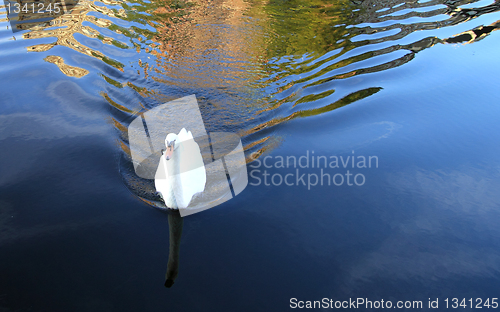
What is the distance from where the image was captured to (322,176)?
4754mm

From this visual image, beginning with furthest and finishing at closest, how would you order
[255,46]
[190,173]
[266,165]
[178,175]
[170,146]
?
[255,46]
[266,165]
[190,173]
[170,146]
[178,175]

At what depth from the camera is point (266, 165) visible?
4.87 meters

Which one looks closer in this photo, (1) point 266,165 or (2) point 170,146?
(2) point 170,146

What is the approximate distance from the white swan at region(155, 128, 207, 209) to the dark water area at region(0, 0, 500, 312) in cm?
23

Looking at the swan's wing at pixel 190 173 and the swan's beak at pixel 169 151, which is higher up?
the swan's beak at pixel 169 151

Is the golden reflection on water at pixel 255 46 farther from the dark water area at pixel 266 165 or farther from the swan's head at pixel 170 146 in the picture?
the swan's head at pixel 170 146

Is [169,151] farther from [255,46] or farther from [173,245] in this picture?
[255,46]

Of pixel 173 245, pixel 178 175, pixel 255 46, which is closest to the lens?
pixel 173 245

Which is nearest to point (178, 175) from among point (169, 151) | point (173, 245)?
point (169, 151)

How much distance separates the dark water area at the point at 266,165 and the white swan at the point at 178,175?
0.75 feet

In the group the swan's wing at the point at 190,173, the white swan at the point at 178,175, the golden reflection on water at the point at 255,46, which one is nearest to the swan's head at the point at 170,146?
the white swan at the point at 178,175

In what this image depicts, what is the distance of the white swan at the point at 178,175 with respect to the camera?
399cm

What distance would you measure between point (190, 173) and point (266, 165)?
1.04 meters

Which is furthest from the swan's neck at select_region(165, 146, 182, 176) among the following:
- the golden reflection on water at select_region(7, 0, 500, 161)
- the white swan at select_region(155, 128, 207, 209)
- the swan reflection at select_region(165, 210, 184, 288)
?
the golden reflection on water at select_region(7, 0, 500, 161)
